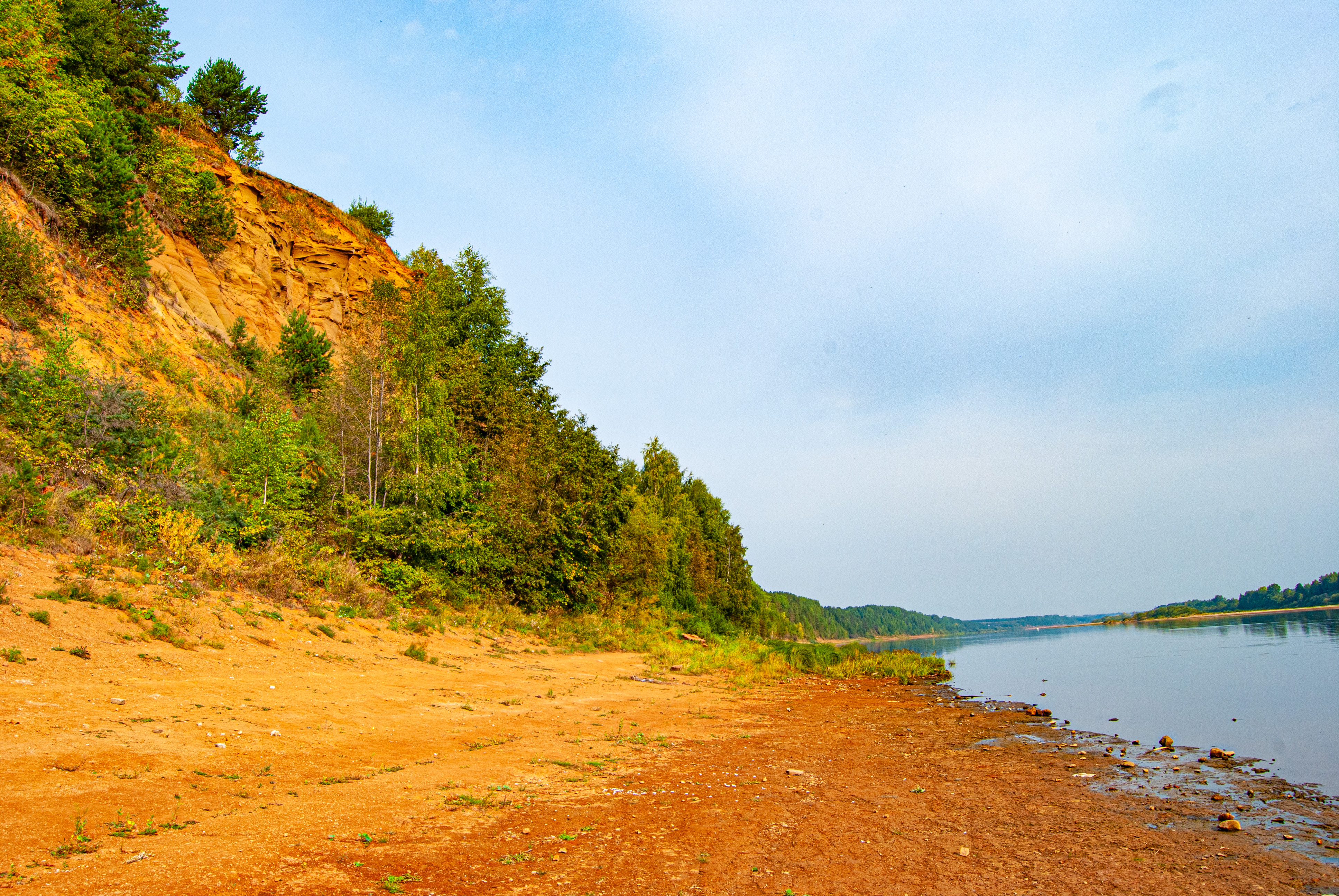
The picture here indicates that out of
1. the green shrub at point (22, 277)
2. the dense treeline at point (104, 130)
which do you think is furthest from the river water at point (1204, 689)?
the dense treeline at point (104, 130)

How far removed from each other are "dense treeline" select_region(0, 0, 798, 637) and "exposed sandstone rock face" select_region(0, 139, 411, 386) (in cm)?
79

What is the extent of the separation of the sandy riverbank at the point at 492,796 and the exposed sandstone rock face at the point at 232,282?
10967 mm

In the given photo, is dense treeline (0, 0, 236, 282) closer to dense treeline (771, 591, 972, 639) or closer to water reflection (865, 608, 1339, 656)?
water reflection (865, 608, 1339, 656)

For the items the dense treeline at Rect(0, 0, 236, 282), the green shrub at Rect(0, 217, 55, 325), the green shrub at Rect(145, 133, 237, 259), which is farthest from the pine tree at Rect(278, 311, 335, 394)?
the green shrub at Rect(0, 217, 55, 325)

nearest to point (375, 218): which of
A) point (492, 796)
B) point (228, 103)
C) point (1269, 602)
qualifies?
point (228, 103)

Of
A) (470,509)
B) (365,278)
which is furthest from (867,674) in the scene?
(365,278)

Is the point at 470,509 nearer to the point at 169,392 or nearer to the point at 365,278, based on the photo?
the point at 169,392

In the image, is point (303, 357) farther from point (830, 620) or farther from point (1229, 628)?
point (830, 620)

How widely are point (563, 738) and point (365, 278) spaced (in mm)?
32792

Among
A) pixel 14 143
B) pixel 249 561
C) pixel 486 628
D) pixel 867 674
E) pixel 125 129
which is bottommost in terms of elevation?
pixel 867 674

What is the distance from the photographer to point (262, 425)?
59.6ft

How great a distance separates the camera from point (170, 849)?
4582 mm

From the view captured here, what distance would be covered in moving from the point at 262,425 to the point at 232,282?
48.8ft

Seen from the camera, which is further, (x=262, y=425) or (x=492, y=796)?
(x=262, y=425)
